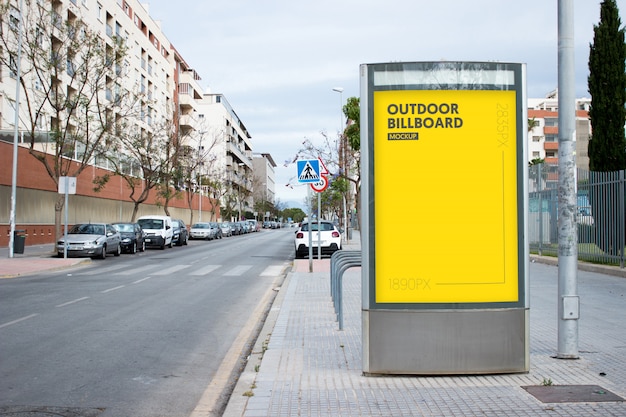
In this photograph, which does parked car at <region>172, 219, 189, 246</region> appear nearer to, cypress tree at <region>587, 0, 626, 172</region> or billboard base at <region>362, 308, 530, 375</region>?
cypress tree at <region>587, 0, 626, 172</region>

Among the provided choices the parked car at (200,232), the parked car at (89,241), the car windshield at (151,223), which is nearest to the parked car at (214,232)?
the parked car at (200,232)

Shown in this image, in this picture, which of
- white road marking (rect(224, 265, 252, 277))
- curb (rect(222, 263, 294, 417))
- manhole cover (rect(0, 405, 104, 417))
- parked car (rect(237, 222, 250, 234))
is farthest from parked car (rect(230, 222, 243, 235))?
manhole cover (rect(0, 405, 104, 417))

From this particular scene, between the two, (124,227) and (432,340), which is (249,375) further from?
(124,227)

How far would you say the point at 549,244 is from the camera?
21.7m

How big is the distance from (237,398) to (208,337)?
347 cm

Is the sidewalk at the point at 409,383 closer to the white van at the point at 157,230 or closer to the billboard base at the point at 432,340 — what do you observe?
the billboard base at the point at 432,340

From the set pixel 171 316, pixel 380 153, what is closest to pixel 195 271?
pixel 171 316

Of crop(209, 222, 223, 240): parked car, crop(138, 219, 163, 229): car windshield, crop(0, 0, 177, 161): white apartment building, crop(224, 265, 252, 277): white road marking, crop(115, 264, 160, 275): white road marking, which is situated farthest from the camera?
crop(209, 222, 223, 240): parked car

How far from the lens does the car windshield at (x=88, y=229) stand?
2666 centimetres

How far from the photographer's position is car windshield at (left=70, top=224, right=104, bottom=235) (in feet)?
87.5

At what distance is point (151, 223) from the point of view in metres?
37.1

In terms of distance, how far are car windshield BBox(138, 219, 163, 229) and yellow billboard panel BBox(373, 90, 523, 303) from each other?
32228 mm

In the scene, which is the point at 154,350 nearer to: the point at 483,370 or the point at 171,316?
the point at 171,316

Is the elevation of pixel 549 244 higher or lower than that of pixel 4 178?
lower
